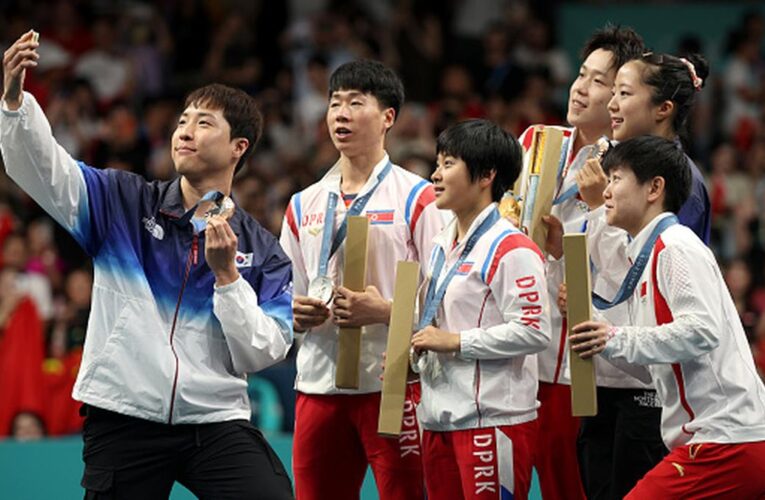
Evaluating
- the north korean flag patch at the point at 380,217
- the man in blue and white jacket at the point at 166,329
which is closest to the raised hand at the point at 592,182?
the north korean flag patch at the point at 380,217

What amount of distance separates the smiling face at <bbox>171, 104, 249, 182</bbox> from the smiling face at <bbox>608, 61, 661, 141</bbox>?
1499mm

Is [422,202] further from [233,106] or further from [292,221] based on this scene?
[233,106]

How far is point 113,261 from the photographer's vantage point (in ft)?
17.2

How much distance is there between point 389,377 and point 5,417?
15.4 feet

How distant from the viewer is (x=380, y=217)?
19.7 ft

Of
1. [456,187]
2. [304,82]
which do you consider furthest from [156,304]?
[304,82]

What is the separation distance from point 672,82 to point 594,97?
39cm

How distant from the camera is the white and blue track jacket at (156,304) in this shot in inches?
201

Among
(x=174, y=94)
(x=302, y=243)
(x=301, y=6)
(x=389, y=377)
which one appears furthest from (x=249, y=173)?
(x=389, y=377)

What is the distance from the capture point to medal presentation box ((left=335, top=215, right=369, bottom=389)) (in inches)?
230

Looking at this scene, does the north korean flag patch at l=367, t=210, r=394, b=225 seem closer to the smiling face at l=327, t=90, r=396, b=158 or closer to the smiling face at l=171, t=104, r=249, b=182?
the smiling face at l=327, t=90, r=396, b=158

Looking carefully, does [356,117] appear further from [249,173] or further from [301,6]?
[301,6]

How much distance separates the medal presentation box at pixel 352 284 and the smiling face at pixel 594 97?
996 mm

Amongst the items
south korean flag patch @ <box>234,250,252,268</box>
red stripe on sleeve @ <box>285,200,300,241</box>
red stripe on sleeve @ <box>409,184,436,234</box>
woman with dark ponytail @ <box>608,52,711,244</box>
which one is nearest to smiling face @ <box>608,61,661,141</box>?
woman with dark ponytail @ <box>608,52,711,244</box>
